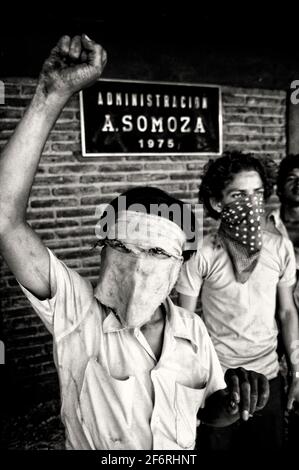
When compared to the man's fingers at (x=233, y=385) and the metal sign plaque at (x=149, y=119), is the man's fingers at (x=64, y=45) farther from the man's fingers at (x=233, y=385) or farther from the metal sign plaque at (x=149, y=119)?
the metal sign plaque at (x=149, y=119)

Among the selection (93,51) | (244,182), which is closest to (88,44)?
(93,51)

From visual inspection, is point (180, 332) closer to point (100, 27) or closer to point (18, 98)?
point (18, 98)

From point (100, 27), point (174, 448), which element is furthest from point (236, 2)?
point (174, 448)

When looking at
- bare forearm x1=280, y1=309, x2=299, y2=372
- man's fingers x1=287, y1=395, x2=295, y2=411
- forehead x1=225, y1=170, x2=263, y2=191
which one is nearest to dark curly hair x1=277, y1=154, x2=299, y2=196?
forehead x1=225, y1=170, x2=263, y2=191

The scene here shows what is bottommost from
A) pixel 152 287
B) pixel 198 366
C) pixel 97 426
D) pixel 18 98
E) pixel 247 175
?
pixel 97 426

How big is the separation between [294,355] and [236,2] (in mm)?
3064

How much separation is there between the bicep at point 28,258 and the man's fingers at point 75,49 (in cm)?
51

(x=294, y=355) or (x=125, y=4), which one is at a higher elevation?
(x=125, y=4)

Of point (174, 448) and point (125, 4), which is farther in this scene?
point (125, 4)

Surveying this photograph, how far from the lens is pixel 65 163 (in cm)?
395

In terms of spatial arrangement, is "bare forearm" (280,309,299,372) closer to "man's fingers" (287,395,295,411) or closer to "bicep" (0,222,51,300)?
"man's fingers" (287,395,295,411)

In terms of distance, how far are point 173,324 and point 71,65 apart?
951 mm

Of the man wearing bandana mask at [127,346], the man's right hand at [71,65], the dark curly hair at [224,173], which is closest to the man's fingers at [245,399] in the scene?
the man wearing bandana mask at [127,346]

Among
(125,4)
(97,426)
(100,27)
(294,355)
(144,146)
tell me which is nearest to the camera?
(97,426)
